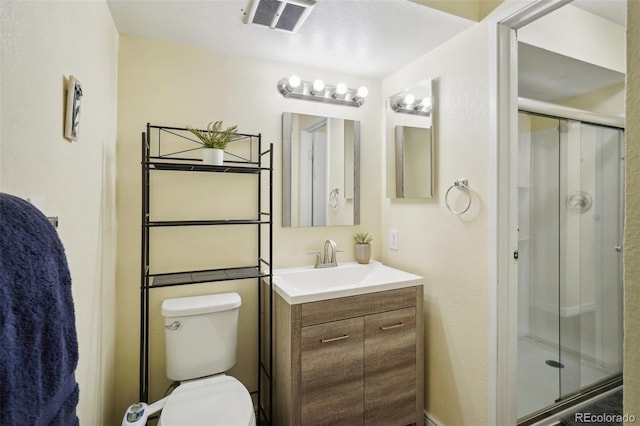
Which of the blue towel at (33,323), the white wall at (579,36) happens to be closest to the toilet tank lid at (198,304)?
the blue towel at (33,323)

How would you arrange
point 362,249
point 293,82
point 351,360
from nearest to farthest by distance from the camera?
point 351,360, point 293,82, point 362,249

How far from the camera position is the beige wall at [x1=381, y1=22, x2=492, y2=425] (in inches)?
60.8

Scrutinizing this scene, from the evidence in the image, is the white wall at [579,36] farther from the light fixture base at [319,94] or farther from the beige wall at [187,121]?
the beige wall at [187,121]

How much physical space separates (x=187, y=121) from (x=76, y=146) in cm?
81

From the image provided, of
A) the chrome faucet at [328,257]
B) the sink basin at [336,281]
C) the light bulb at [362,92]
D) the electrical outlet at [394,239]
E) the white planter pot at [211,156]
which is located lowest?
the sink basin at [336,281]

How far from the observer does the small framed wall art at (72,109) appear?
3.11 ft

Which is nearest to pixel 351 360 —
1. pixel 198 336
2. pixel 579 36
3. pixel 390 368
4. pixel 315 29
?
pixel 390 368

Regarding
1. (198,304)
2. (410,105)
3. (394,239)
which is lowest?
(198,304)

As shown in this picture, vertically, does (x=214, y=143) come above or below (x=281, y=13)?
below

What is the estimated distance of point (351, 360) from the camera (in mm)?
1578

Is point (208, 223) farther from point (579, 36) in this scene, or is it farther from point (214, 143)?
point (579, 36)

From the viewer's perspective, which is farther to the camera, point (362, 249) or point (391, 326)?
point (362, 249)

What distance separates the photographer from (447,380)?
173 cm

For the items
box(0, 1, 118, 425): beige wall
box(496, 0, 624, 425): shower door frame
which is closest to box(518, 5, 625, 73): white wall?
box(496, 0, 624, 425): shower door frame
